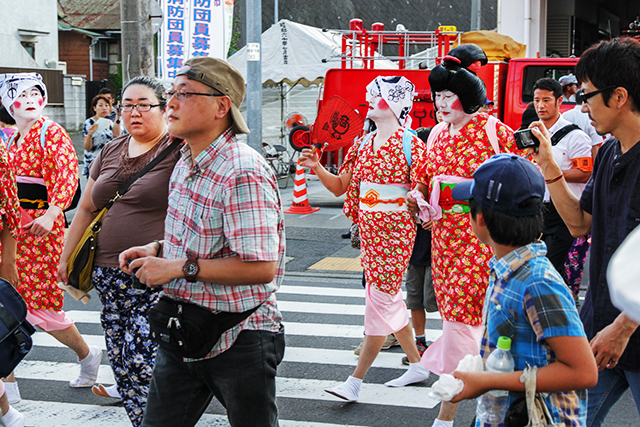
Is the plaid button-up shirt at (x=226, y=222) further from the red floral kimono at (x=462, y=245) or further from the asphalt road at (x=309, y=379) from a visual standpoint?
the asphalt road at (x=309, y=379)

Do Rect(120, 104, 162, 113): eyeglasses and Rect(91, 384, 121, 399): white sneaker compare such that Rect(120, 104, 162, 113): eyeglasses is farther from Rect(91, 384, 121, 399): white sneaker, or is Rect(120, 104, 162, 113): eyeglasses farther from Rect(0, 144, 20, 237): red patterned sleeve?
Rect(91, 384, 121, 399): white sneaker

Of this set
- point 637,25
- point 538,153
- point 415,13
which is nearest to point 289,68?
point 637,25

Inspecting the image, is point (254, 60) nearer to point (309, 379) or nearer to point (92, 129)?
point (92, 129)

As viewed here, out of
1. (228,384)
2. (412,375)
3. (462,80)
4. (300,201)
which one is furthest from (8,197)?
(300,201)

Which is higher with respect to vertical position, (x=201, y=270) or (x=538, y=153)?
(x=538, y=153)

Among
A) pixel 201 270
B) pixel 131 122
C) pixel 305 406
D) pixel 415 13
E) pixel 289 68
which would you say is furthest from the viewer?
pixel 415 13

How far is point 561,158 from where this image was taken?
5523 mm

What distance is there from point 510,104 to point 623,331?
9.03 metres

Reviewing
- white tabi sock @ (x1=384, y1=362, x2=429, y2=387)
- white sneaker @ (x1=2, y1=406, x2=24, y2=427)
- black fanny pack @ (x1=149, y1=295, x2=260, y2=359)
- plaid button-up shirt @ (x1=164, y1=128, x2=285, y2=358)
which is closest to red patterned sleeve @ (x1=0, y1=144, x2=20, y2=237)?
white sneaker @ (x1=2, y1=406, x2=24, y2=427)

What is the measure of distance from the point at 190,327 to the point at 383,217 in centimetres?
218

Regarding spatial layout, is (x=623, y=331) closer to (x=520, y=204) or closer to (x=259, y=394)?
(x=520, y=204)

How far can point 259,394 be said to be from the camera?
247 cm

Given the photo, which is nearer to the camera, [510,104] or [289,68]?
[510,104]

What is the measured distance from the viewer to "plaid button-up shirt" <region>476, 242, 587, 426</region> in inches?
76.4
